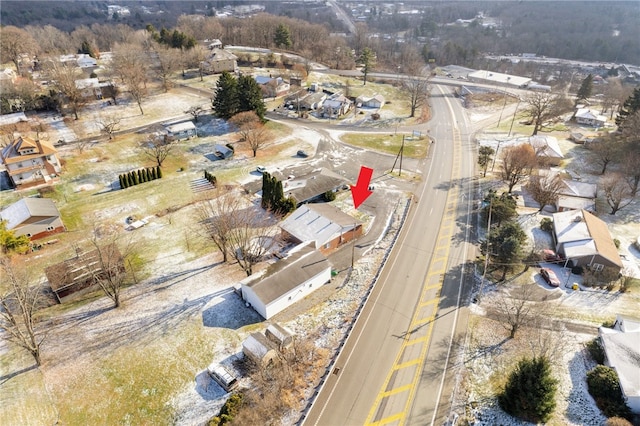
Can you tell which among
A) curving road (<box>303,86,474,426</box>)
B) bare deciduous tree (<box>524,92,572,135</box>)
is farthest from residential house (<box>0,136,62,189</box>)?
bare deciduous tree (<box>524,92,572,135</box>)

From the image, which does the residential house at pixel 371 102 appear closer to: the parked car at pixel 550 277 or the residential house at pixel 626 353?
the parked car at pixel 550 277

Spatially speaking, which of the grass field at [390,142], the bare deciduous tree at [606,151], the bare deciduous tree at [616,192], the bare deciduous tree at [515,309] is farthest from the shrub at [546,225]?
the grass field at [390,142]

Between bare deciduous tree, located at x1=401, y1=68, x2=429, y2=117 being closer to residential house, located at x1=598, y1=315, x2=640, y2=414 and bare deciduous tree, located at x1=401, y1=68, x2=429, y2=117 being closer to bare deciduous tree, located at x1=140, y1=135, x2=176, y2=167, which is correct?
bare deciduous tree, located at x1=140, y1=135, x2=176, y2=167

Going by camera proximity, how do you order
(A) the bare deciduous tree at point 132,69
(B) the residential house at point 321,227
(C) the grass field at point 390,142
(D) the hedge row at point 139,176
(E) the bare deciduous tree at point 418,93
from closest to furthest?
(B) the residential house at point 321,227, (D) the hedge row at point 139,176, (C) the grass field at point 390,142, (A) the bare deciduous tree at point 132,69, (E) the bare deciduous tree at point 418,93

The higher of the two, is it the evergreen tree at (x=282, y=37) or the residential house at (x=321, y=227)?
the evergreen tree at (x=282, y=37)

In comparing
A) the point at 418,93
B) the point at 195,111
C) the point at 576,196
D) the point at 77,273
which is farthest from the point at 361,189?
the point at 195,111

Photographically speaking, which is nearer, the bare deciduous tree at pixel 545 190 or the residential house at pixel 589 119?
the bare deciduous tree at pixel 545 190
